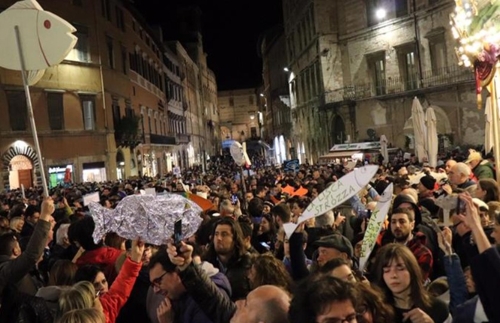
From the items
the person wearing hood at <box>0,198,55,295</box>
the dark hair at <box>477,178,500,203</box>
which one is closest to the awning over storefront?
the dark hair at <box>477,178,500,203</box>

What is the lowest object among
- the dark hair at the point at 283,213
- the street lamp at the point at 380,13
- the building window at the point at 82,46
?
the dark hair at the point at 283,213

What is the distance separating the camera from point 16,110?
93.9ft

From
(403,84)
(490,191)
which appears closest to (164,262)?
(490,191)

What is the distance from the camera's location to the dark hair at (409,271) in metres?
3.57

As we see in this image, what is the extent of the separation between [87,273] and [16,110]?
2688 centimetres

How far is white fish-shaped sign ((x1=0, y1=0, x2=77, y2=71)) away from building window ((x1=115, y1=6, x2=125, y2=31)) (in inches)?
1297

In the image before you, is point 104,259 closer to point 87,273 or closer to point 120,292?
Answer: point 87,273

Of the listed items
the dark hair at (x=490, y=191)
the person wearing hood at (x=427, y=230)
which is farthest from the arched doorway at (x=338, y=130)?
the person wearing hood at (x=427, y=230)

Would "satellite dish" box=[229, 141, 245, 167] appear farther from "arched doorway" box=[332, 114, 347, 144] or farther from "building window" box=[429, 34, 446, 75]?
"arched doorway" box=[332, 114, 347, 144]

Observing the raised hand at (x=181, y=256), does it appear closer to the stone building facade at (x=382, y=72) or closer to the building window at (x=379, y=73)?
the stone building facade at (x=382, y=72)

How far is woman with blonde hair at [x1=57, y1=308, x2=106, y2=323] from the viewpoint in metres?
3.27

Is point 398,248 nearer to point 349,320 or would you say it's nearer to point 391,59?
point 349,320

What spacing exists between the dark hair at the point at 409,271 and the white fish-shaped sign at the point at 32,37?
3.91 metres

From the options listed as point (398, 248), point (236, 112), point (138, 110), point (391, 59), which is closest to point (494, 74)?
point (398, 248)
